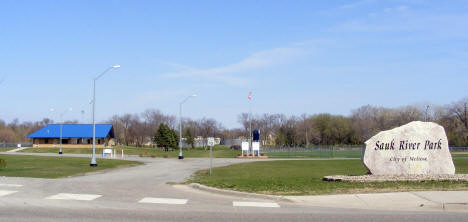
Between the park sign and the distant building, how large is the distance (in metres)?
76.7

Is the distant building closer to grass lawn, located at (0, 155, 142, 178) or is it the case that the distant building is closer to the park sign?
grass lawn, located at (0, 155, 142, 178)

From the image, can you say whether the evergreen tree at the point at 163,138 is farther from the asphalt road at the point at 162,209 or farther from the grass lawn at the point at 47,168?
the asphalt road at the point at 162,209

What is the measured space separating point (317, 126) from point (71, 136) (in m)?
72.1

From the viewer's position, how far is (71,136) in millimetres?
90875

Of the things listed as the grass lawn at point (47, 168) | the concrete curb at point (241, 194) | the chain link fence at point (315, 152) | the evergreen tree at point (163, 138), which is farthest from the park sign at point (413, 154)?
the evergreen tree at point (163, 138)

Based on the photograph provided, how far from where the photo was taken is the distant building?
296 ft

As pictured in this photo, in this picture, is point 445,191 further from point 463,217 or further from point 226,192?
point 226,192

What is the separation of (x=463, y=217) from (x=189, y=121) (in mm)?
151023

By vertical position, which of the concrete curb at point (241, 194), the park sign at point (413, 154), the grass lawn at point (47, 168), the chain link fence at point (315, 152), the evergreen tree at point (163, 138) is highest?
the evergreen tree at point (163, 138)

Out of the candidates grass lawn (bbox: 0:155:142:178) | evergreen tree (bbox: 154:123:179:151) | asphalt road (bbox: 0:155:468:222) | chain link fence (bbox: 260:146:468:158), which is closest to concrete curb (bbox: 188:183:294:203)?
asphalt road (bbox: 0:155:468:222)

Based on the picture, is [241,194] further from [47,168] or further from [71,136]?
[71,136]

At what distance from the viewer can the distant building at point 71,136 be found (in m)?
90.2

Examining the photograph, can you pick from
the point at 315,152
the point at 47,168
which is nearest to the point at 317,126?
the point at 315,152

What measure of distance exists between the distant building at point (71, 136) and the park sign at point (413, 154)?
252 feet
